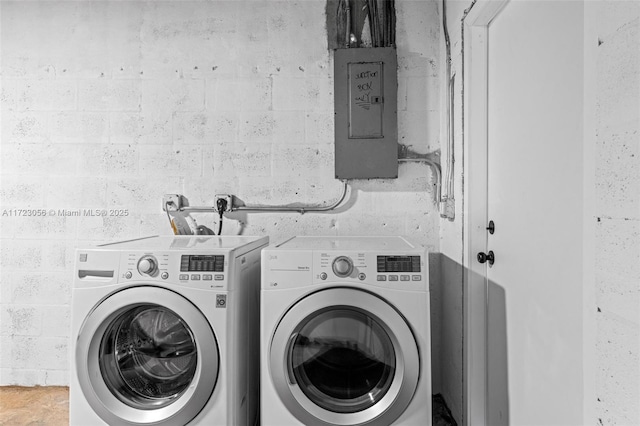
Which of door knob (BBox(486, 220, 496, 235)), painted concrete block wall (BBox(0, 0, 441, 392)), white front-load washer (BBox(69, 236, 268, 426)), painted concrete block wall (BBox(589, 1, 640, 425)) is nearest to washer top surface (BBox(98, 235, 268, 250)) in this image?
white front-load washer (BBox(69, 236, 268, 426))

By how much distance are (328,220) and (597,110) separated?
1.53m

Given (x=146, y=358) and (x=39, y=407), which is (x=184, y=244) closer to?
(x=146, y=358)

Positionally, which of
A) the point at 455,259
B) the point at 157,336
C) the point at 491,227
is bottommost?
the point at 157,336

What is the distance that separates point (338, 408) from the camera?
65.5 inches

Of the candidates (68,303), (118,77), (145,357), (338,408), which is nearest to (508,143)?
(338,408)

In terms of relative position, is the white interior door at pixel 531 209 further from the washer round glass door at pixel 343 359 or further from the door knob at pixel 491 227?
the washer round glass door at pixel 343 359

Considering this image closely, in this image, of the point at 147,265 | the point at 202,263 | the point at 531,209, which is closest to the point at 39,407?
the point at 147,265

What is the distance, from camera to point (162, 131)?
2426 millimetres

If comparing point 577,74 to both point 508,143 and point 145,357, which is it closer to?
point 508,143

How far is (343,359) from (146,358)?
2.65 feet

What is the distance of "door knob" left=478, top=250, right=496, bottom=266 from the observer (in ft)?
6.02

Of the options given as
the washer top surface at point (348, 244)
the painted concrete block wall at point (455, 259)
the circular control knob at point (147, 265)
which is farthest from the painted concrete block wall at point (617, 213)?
the circular control knob at point (147, 265)

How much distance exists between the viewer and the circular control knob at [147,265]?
65.5 inches

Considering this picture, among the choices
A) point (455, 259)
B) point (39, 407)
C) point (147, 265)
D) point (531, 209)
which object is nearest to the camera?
point (531, 209)
